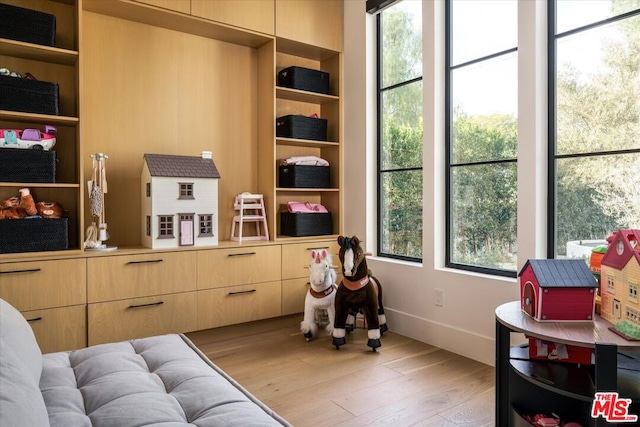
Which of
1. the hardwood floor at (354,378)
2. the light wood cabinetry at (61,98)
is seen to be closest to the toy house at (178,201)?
the light wood cabinetry at (61,98)

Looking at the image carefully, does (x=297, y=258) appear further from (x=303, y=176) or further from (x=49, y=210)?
(x=49, y=210)

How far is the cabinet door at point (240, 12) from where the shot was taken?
3.21 metres

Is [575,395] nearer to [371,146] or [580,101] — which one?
[580,101]

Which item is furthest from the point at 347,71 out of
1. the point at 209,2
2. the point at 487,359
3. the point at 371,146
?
the point at 487,359

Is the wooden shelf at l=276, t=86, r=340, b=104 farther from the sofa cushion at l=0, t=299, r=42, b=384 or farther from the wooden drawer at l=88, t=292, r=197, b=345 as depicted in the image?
the sofa cushion at l=0, t=299, r=42, b=384

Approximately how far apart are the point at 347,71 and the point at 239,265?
201 cm

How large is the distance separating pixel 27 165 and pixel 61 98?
630 mm

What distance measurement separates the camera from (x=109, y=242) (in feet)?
10.4

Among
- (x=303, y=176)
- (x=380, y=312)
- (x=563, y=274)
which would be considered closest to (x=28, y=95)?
(x=303, y=176)

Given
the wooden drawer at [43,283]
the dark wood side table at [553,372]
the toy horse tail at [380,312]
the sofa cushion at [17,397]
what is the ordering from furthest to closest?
the toy horse tail at [380,312], the wooden drawer at [43,283], the dark wood side table at [553,372], the sofa cushion at [17,397]

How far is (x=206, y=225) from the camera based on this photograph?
3229 mm

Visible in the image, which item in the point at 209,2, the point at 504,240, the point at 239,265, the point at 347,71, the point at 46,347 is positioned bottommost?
the point at 46,347

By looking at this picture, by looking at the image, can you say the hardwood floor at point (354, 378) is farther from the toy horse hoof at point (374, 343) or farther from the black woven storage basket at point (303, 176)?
the black woven storage basket at point (303, 176)

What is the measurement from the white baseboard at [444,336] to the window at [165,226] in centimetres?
181
